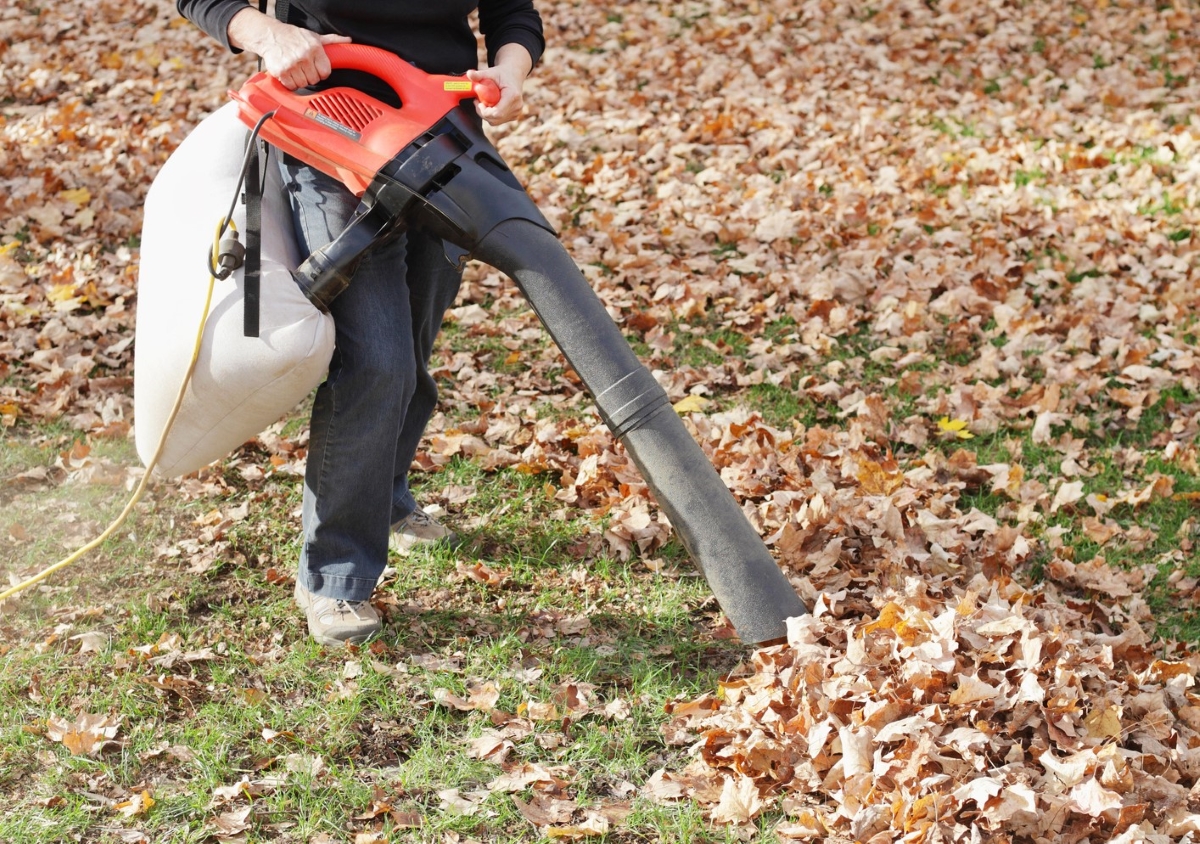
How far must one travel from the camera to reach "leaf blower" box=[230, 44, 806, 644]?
8.41 feet

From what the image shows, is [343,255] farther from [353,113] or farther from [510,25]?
[510,25]

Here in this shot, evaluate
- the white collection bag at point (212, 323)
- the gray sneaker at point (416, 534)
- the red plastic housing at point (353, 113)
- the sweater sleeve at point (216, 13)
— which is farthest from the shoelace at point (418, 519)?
the sweater sleeve at point (216, 13)

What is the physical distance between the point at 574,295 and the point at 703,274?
9.48 feet

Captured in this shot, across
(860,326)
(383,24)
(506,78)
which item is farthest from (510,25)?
(860,326)

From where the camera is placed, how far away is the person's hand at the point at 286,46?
8.20ft

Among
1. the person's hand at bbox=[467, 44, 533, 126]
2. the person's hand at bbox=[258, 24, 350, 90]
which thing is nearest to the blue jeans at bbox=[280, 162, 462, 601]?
the person's hand at bbox=[258, 24, 350, 90]

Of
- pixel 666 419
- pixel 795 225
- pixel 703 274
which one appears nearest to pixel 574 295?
pixel 666 419

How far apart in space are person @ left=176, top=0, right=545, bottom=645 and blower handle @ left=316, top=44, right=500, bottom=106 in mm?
34

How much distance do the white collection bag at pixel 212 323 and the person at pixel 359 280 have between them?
4.2 inches

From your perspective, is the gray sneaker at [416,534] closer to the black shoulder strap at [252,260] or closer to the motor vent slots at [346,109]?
the black shoulder strap at [252,260]

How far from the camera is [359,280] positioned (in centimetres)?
270

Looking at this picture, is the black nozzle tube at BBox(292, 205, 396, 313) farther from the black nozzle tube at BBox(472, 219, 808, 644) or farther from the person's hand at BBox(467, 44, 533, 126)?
the person's hand at BBox(467, 44, 533, 126)

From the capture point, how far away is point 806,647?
2754 millimetres

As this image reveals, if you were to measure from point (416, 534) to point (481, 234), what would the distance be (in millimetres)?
1255
